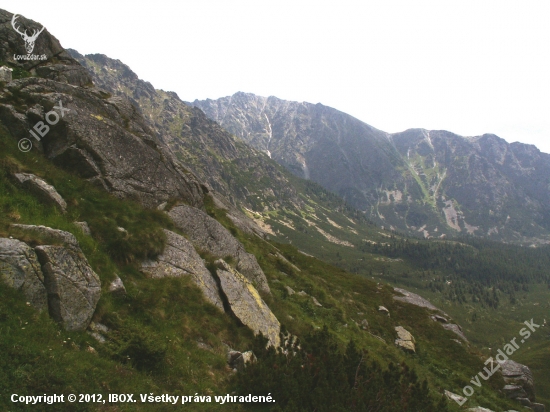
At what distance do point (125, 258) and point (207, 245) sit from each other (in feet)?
30.5

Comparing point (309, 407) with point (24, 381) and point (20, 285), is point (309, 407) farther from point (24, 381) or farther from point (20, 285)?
point (20, 285)

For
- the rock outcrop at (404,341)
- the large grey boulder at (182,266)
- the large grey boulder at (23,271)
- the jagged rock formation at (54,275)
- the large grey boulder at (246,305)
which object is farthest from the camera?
the rock outcrop at (404,341)

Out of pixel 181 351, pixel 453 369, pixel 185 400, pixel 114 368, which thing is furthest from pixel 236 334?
pixel 453 369

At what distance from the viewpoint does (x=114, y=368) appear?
396 inches

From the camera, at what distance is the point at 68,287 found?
11.0m

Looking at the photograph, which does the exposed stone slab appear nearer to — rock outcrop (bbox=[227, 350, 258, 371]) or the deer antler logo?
rock outcrop (bbox=[227, 350, 258, 371])

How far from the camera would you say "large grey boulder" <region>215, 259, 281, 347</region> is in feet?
60.0

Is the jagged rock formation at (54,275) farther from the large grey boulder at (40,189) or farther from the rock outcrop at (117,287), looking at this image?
the large grey boulder at (40,189)

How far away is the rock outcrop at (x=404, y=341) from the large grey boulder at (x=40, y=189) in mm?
36488

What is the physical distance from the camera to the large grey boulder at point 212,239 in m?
24.3

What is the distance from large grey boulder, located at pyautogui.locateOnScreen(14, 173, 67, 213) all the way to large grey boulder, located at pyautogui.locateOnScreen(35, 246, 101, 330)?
4871mm

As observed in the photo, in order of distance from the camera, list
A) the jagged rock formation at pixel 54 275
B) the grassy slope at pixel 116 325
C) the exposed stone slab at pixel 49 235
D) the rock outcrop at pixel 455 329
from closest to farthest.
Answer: the grassy slope at pixel 116 325
the jagged rock formation at pixel 54 275
the exposed stone slab at pixel 49 235
the rock outcrop at pixel 455 329

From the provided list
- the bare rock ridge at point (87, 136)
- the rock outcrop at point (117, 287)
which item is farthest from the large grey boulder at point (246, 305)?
the bare rock ridge at point (87, 136)

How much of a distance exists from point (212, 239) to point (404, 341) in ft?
89.9
